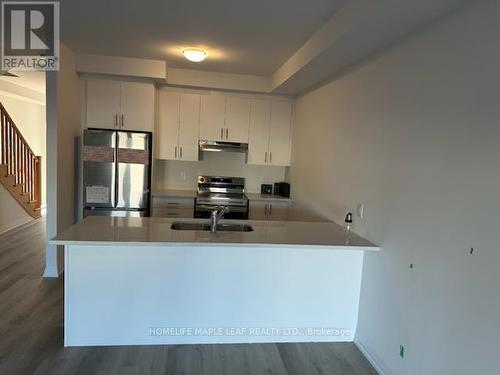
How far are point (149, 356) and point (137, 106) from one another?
10.1ft

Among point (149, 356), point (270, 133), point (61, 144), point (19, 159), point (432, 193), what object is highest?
point (270, 133)

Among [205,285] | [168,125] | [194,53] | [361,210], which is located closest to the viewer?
[205,285]

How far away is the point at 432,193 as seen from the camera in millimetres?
2008

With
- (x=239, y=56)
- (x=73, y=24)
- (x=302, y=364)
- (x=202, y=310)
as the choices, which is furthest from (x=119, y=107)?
(x=302, y=364)

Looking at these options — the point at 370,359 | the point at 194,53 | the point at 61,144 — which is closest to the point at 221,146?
the point at 194,53

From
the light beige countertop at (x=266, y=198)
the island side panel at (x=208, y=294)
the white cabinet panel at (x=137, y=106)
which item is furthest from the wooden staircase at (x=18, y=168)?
the island side panel at (x=208, y=294)

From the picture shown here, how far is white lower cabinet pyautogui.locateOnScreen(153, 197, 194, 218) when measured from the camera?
4707 millimetres

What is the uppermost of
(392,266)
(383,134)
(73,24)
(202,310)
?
(73,24)

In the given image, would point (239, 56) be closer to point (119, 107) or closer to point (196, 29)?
point (196, 29)

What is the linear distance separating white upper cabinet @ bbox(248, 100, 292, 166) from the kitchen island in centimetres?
243

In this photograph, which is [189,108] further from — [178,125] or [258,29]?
[258,29]

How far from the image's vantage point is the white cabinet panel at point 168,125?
4902 mm

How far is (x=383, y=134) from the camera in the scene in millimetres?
2564

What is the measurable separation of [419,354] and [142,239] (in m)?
1.87
